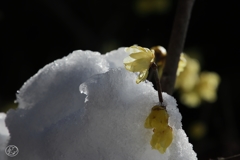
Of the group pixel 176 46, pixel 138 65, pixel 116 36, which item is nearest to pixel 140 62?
pixel 138 65

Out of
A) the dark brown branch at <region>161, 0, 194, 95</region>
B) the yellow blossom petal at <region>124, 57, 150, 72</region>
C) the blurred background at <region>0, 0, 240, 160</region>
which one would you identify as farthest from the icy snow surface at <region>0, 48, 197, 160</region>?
the blurred background at <region>0, 0, 240, 160</region>

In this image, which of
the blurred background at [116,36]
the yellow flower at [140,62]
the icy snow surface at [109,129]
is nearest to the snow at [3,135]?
the icy snow surface at [109,129]

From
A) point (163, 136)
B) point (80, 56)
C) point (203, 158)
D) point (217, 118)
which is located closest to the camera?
point (163, 136)

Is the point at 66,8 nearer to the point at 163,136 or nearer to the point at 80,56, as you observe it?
the point at 80,56

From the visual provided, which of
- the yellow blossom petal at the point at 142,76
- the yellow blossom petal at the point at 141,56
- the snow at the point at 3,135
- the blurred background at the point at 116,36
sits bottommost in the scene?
the snow at the point at 3,135

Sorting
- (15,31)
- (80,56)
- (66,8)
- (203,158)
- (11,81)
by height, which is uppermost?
(66,8)

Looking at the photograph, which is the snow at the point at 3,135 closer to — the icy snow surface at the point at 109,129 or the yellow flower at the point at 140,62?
the icy snow surface at the point at 109,129

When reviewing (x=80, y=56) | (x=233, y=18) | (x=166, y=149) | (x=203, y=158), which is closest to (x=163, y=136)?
(x=166, y=149)
